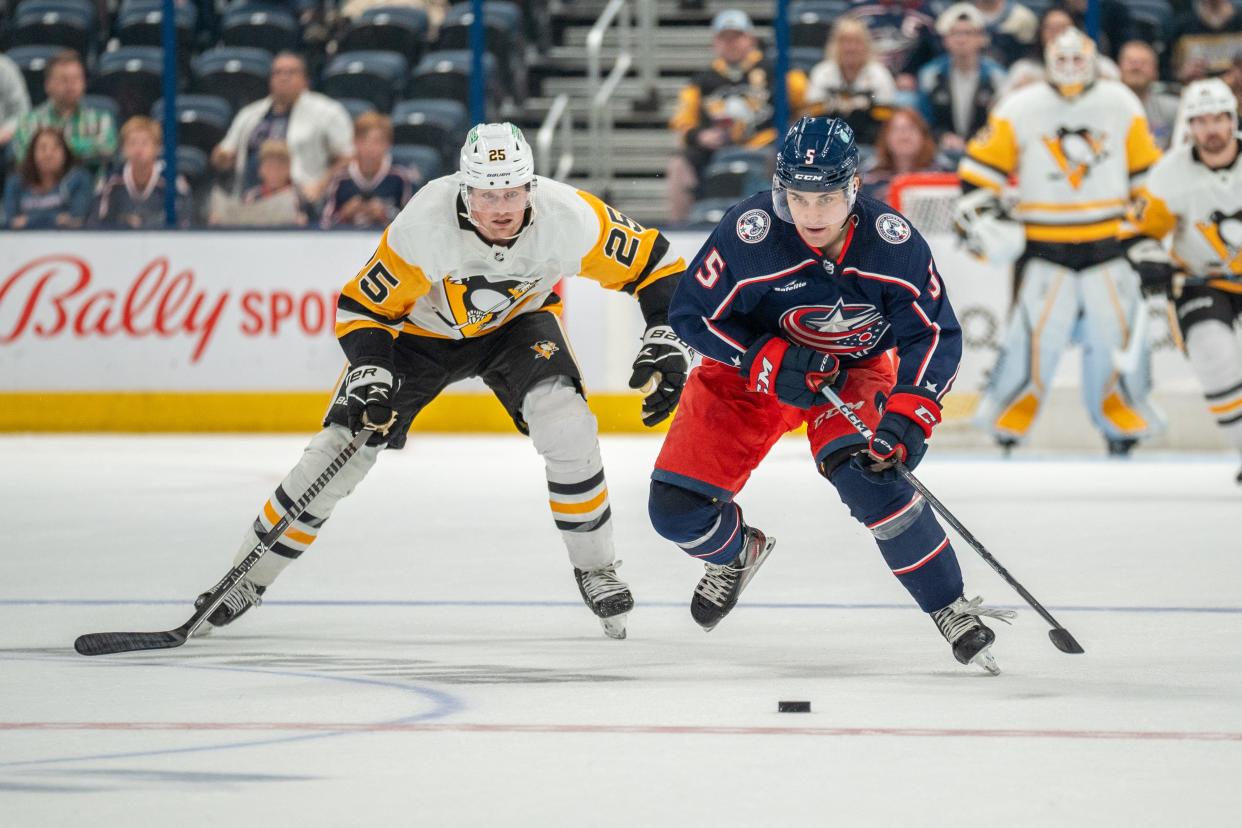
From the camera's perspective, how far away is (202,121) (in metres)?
10.6

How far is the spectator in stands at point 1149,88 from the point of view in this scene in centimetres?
959

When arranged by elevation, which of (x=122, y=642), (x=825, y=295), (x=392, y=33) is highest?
(x=825, y=295)

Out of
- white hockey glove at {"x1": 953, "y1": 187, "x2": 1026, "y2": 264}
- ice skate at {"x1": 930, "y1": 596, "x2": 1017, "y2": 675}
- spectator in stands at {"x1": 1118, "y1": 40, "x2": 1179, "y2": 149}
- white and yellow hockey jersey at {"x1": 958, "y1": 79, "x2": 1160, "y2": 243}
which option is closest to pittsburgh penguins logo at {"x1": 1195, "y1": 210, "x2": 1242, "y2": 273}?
white and yellow hockey jersey at {"x1": 958, "y1": 79, "x2": 1160, "y2": 243}

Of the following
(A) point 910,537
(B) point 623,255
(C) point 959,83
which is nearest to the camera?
(A) point 910,537

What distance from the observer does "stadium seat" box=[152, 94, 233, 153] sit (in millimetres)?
10516

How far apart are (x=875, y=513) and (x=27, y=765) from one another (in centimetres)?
169

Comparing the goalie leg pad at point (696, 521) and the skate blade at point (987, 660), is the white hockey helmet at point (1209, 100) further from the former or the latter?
the skate blade at point (987, 660)

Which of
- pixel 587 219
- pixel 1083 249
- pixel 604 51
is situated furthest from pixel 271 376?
pixel 587 219

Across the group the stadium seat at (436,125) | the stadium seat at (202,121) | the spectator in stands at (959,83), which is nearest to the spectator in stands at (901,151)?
the spectator in stands at (959,83)

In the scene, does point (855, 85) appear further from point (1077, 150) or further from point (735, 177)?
point (1077, 150)

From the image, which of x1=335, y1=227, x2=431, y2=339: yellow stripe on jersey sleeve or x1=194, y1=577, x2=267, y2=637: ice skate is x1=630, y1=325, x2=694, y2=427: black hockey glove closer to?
x1=335, y1=227, x2=431, y2=339: yellow stripe on jersey sleeve

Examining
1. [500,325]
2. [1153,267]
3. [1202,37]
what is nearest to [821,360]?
[500,325]

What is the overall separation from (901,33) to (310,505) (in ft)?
20.7

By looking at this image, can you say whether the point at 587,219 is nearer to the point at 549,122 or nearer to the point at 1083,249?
the point at 1083,249
